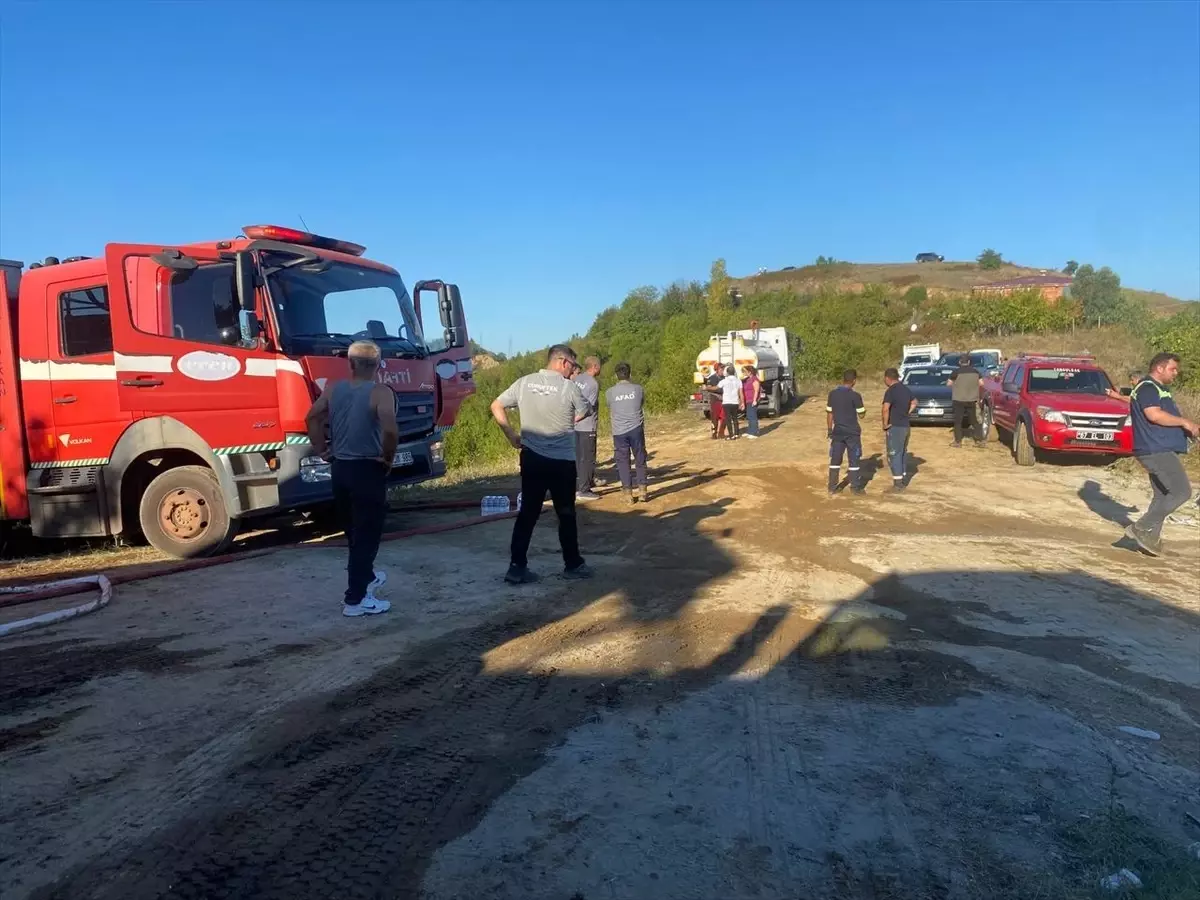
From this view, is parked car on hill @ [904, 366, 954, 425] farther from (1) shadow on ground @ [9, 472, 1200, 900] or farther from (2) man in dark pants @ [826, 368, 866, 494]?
(1) shadow on ground @ [9, 472, 1200, 900]

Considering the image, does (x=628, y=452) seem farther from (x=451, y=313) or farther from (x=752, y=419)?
(x=752, y=419)

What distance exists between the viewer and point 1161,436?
7852mm

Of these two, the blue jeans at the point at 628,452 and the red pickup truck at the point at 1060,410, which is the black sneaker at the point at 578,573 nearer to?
the blue jeans at the point at 628,452

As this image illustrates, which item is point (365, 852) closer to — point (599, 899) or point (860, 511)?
point (599, 899)

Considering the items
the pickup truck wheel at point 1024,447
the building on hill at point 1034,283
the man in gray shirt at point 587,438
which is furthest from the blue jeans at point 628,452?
the building on hill at point 1034,283

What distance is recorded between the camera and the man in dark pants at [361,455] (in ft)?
17.7

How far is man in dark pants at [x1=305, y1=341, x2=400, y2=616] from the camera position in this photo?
17.7ft

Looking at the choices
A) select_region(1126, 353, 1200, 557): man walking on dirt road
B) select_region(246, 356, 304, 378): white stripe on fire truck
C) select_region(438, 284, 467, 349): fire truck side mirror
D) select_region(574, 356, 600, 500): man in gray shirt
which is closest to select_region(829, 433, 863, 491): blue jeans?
select_region(574, 356, 600, 500): man in gray shirt

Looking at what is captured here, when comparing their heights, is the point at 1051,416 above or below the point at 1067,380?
below

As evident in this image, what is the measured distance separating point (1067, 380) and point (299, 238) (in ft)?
43.4

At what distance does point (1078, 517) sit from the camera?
34.4 feet

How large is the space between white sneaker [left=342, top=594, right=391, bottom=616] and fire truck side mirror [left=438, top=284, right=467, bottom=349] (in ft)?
13.4

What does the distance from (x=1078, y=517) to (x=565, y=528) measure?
24.1ft

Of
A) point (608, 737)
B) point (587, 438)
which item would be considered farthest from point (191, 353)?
point (608, 737)
